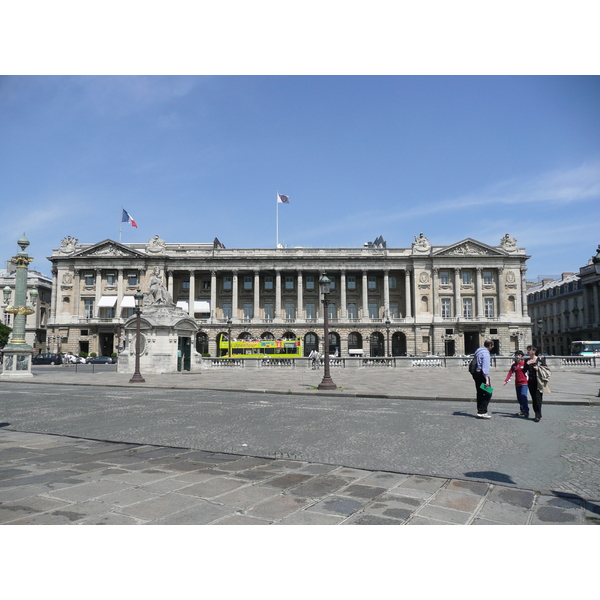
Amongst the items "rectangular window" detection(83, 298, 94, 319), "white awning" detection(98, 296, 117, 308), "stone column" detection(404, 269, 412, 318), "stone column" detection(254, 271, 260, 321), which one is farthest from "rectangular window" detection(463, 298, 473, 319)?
"rectangular window" detection(83, 298, 94, 319)

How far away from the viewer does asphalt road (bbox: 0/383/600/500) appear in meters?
6.07

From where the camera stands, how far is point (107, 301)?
66125 millimetres

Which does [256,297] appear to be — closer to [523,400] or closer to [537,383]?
[523,400]

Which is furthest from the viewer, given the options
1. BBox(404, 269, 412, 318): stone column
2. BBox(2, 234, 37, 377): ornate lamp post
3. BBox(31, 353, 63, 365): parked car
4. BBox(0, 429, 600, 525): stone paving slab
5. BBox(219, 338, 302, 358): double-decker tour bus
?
BBox(404, 269, 412, 318): stone column

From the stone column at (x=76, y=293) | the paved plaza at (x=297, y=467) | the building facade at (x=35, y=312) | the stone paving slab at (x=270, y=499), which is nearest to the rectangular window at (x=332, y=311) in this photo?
the stone column at (x=76, y=293)

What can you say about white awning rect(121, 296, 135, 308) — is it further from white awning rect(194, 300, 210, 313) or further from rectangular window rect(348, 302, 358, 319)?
rectangular window rect(348, 302, 358, 319)

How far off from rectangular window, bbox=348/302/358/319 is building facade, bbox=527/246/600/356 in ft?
90.2

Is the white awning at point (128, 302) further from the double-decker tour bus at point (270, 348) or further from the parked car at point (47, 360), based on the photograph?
the double-decker tour bus at point (270, 348)

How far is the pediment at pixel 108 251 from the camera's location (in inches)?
2657

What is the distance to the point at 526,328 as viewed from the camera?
2608 inches

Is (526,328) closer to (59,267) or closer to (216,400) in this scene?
(216,400)

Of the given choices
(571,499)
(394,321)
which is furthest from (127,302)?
(571,499)

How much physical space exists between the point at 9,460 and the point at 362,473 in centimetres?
482

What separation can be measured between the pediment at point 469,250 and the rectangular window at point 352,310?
1389 cm
